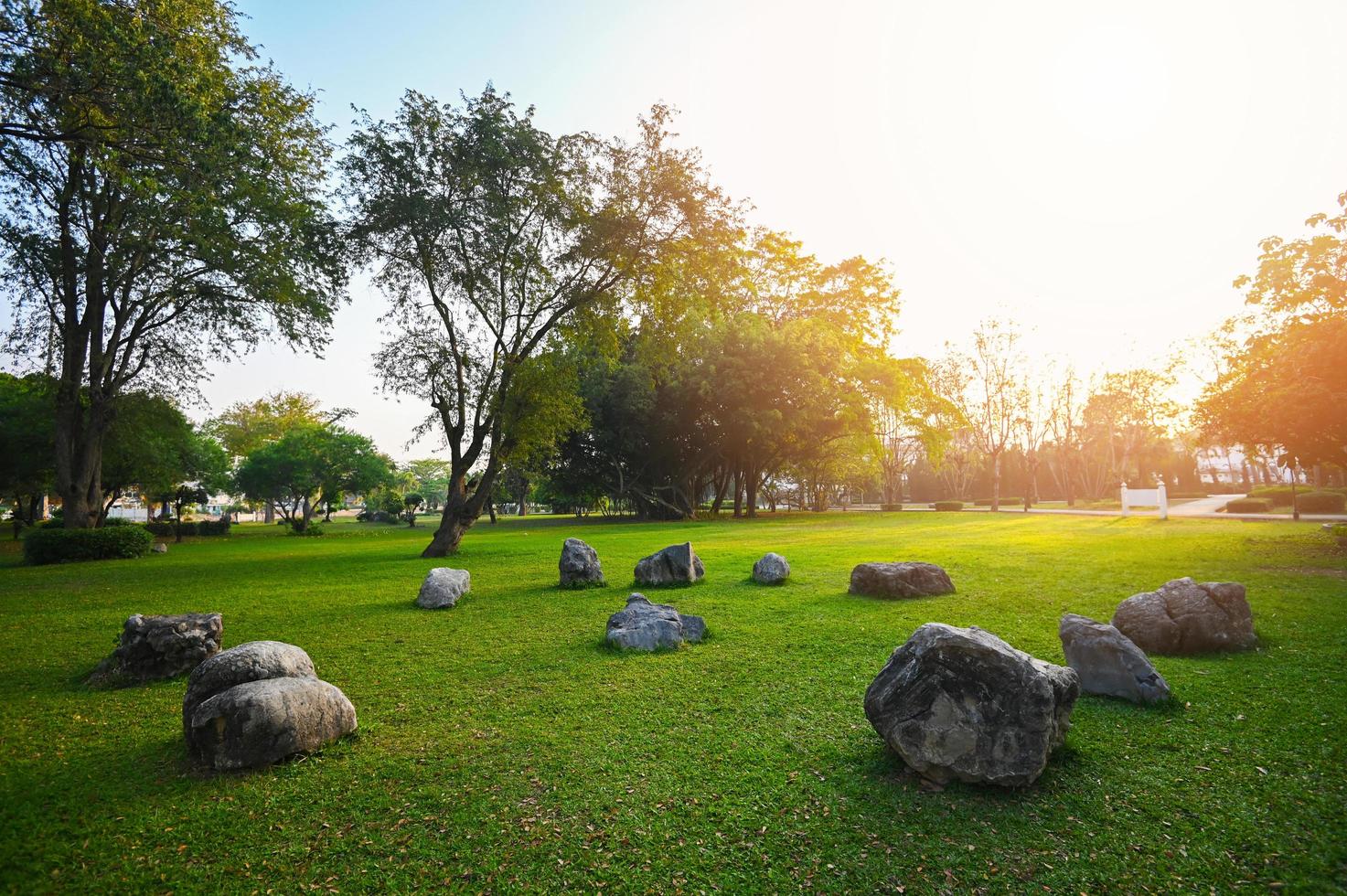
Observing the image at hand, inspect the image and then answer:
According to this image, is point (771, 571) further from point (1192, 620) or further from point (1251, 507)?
point (1251, 507)

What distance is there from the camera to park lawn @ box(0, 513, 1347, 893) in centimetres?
295

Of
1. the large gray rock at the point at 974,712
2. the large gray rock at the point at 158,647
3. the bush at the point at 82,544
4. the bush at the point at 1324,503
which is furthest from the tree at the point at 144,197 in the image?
the bush at the point at 1324,503

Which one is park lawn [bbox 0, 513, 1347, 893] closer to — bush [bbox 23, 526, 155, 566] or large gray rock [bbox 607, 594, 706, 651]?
large gray rock [bbox 607, 594, 706, 651]

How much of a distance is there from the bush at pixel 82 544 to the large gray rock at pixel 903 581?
2301 cm

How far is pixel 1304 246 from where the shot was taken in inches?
556

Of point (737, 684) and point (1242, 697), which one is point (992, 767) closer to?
point (737, 684)

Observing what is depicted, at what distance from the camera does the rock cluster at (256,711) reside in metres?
4.05

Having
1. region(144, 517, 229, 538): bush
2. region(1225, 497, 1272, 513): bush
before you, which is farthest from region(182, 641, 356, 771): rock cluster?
region(144, 517, 229, 538): bush

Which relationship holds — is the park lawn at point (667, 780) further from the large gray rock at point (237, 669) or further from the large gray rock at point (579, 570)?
the large gray rock at point (579, 570)

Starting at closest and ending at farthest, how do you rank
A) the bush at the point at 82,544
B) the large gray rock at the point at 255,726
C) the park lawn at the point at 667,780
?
the park lawn at the point at 667,780
the large gray rock at the point at 255,726
the bush at the point at 82,544

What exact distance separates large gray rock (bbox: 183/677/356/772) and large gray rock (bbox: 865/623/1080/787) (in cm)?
398

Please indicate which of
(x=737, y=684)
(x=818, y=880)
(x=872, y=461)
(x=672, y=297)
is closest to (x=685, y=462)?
(x=872, y=461)

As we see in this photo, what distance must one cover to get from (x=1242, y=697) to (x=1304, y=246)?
15.3 meters

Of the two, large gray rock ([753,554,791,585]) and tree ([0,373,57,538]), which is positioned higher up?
tree ([0,373,57,538])
